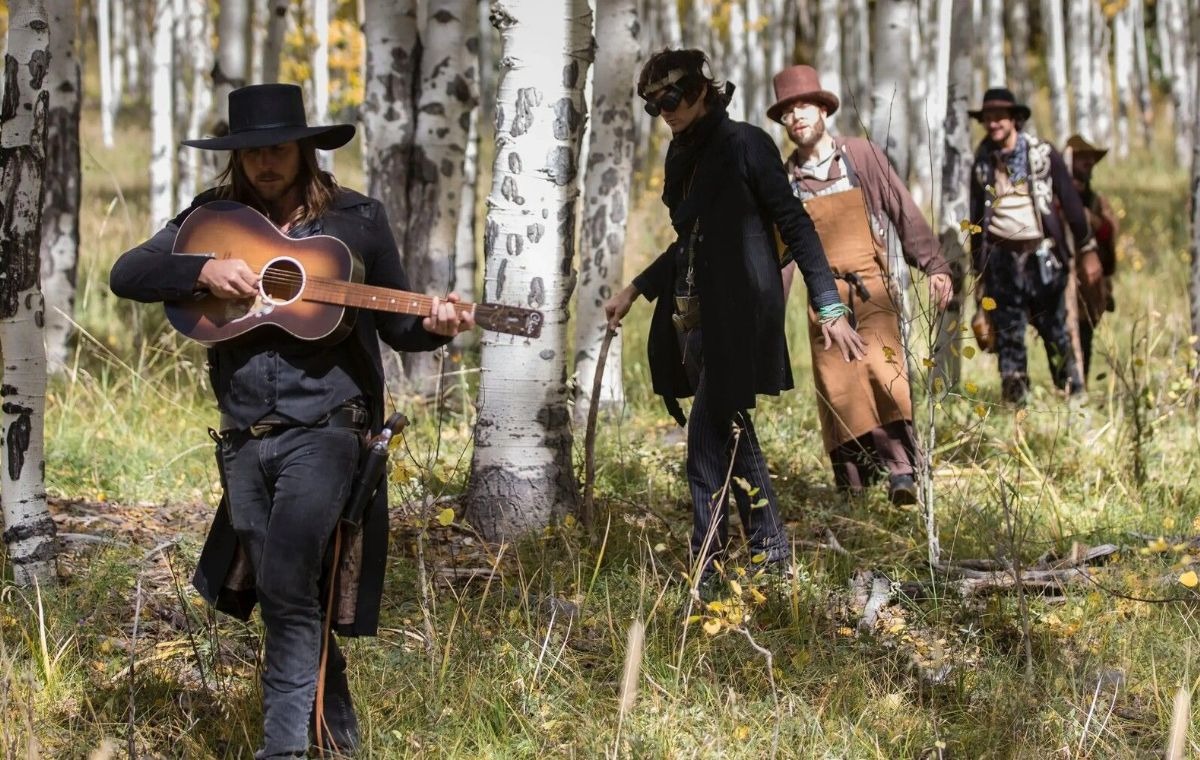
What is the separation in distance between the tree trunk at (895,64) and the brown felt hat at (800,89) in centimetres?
147

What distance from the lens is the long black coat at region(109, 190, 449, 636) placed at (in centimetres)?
339

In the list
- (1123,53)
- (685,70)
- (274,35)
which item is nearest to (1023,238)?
(685,70)

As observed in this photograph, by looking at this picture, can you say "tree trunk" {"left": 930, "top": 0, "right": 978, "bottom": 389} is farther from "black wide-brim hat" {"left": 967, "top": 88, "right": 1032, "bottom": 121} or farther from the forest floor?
the forest floor

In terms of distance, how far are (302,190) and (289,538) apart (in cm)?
90

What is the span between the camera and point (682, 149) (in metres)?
4.68

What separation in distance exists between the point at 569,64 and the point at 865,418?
2208 mm

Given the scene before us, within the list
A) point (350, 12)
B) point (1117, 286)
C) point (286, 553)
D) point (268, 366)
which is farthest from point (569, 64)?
point (350, 12)

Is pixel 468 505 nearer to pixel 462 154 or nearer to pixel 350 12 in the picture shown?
pixel 462 154

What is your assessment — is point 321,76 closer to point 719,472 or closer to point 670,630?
point 719,472

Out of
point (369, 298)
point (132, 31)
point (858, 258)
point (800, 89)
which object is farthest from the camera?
point (132, 31)

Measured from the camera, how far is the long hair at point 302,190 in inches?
136

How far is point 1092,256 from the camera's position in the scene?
8.46 m

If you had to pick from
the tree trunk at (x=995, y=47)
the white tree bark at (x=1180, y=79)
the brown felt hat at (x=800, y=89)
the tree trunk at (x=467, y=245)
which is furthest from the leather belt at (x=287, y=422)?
the tree trunk at (x=995, y=47)

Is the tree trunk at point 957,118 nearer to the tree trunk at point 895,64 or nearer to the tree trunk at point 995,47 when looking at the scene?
the tree trunk at point 895,64
